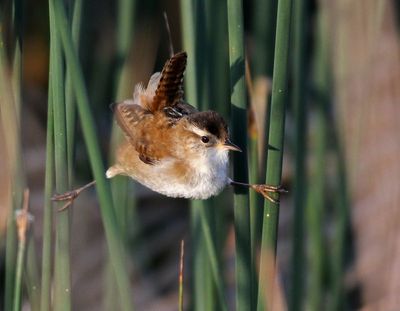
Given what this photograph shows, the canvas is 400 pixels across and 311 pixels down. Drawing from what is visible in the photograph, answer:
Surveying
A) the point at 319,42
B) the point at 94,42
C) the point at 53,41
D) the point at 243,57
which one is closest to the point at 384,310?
the point at 319,42

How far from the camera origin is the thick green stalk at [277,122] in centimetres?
168

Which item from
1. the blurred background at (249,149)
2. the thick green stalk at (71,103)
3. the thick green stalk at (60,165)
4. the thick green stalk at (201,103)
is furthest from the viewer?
the blurred background at (249,149)

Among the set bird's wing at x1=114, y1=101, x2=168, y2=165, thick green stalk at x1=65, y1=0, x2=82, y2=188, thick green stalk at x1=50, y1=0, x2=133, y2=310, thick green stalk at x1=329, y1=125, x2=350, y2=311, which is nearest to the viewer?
thick green stalk at x1=50, y1=0, x2=133, y2=310

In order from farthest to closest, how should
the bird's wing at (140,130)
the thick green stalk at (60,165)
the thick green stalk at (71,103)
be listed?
1. the bird's wing at (140,130)
2. the thick green stalk at (71,103)
3. the thick green stalk at (60,165)

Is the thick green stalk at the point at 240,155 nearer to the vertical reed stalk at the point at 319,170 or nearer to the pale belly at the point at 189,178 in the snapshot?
the pale belly at the point at 189,178

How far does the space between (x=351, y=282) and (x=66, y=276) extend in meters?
2.07

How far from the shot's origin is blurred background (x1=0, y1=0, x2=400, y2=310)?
2166 mm

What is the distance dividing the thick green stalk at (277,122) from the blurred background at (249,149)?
0.65 feet

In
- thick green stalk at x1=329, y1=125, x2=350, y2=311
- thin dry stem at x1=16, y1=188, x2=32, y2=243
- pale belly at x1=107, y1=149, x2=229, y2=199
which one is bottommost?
thick green stalk at x1=329, y1=125, x2=350, y2=311

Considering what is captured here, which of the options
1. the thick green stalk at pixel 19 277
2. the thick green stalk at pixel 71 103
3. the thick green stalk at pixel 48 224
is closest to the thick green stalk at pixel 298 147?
the thick green stalk at pixel 71 103

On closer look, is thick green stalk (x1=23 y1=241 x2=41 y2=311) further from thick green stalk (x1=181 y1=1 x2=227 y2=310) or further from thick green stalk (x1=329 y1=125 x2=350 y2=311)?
thick green stalk (x1=329 y1=125 x2=350 y2=311)

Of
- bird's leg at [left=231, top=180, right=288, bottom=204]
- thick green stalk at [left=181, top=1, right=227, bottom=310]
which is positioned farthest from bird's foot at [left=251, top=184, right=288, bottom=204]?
thick green stalk at [left=181, top=1, right=227, bottom=310]

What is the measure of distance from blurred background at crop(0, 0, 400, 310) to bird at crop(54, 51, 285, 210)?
0.07 meters

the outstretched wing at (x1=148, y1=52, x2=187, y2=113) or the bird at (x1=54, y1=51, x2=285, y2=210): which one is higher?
the outstretched wing at (x1=148, y1=52, x2=187, y2=113)
